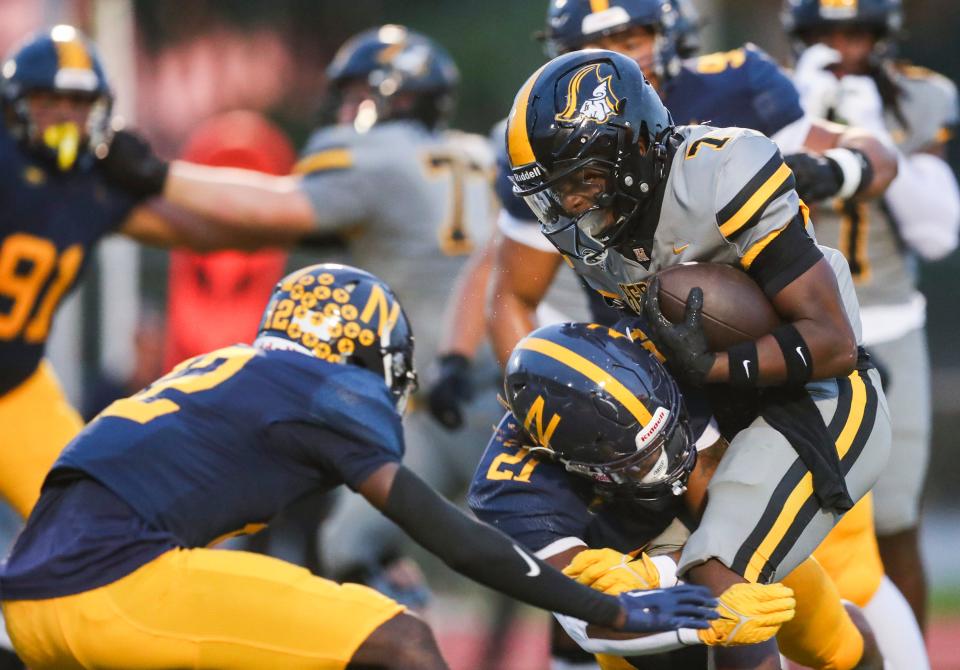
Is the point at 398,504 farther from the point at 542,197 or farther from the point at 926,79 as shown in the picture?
the point at 926,79

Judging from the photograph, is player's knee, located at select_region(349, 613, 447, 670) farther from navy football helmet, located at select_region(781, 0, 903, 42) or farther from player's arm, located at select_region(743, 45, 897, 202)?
navy football helmet, located at select_region(781, 0, 903, 42)

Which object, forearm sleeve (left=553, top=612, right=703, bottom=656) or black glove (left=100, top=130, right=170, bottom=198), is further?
black glove (left=100, top=130, right=170, bottom=198)

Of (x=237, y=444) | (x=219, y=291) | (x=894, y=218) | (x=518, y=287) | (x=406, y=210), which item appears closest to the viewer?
(x=237, y=444)

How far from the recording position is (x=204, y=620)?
319 centimetres

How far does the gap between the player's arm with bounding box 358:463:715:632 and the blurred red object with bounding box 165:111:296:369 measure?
4237 millimetres

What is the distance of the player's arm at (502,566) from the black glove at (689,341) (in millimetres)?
416

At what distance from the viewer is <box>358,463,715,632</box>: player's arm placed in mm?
2990

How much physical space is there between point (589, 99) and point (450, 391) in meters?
2.06

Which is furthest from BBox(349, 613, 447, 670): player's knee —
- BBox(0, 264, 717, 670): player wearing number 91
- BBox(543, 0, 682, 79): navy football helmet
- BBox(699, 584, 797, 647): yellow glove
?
BBox(543, 0, 682, 79): navy football helmet

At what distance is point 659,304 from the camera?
311cm

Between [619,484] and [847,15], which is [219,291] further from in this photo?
[619,484]

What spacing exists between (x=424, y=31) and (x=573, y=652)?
671cm

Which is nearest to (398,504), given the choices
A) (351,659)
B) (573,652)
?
(351,659)

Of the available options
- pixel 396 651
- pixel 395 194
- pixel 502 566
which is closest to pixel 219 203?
pixel 395 194
